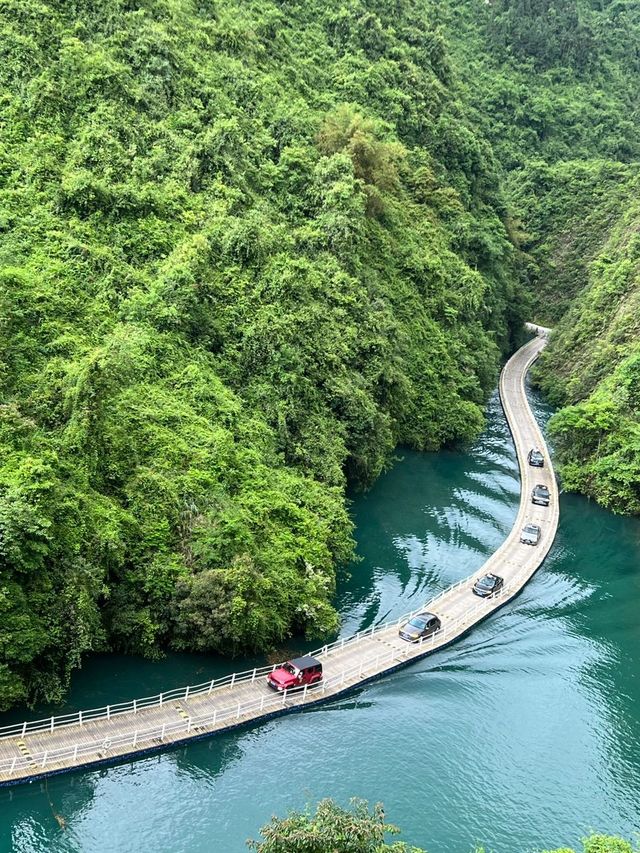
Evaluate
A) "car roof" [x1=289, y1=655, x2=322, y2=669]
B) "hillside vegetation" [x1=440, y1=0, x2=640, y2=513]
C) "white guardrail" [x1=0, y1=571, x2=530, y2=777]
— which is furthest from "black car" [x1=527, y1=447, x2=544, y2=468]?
"car roof" [x1=289, y1=655, x2=322, y2=669]

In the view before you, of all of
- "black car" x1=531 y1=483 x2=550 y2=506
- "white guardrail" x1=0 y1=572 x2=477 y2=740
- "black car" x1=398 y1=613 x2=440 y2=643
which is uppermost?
"black car" x1=531 y1=483 x2=550 y2=506

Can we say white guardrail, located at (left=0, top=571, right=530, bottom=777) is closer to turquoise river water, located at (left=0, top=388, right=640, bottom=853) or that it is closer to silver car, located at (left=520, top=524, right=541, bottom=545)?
turquoise river water, located at (left=0, top=388, right=640, bottom=853)

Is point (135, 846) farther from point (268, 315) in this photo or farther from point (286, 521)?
point (268, 315)

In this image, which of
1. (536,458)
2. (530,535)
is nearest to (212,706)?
(530,535)

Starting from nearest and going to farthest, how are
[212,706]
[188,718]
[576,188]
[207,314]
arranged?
[188,718] < [212,706] < [207,314] < [576,188]

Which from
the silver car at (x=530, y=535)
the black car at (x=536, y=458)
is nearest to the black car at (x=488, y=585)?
the silver car at (x=530, y=535)

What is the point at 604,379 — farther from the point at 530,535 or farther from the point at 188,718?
the point at 188,718

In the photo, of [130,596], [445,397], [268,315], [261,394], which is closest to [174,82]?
[268,315]
